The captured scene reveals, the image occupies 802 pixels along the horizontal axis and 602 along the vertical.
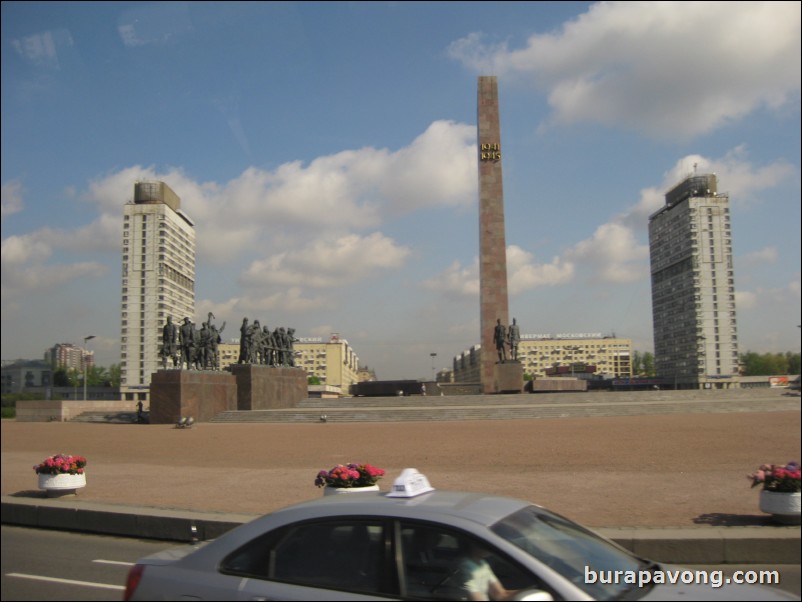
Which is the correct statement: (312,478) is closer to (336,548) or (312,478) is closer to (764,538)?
(764,538)

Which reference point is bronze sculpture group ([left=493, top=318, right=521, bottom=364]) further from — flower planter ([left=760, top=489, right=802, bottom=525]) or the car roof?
the car roof

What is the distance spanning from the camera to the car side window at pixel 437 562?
317 centimetres

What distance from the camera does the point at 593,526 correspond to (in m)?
8.42

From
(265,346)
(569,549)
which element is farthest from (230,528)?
(265,346)

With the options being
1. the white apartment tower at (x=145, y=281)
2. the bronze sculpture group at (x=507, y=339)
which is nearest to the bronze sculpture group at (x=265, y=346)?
the bronze sculpture group at (x=507, y=339)

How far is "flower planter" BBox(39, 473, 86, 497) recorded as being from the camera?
1126cm

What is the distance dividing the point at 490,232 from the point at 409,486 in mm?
43757

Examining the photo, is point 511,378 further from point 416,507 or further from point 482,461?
point 416,507

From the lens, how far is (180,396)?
29844 millimetres

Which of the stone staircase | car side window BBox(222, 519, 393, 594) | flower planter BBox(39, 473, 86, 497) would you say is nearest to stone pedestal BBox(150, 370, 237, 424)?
the stone staircase

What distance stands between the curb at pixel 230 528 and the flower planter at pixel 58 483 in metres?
0.21

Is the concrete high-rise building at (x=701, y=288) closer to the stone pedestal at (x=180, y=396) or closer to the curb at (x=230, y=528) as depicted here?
the stone pedestal at (x=180, y=396)

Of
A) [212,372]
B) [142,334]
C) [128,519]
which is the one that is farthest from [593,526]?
[142,334]

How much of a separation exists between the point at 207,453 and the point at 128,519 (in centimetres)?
937
